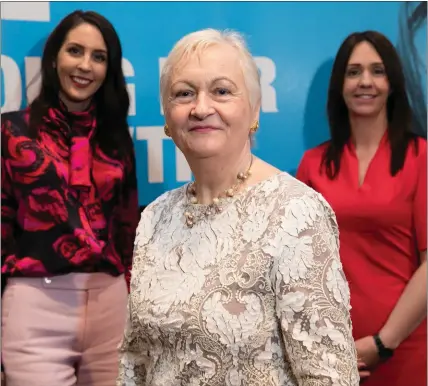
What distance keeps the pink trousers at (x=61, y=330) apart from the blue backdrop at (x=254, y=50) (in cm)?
50

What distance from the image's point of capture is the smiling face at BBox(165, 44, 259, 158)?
4.42 ft

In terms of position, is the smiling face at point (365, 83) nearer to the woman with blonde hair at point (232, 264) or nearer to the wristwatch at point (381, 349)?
the wristwatch at point (381, 349)

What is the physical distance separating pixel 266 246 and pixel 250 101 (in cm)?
34

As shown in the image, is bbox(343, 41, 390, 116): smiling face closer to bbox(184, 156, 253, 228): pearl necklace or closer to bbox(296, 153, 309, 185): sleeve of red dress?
bbox(296, 153, 309, 185): sleeve of red dress

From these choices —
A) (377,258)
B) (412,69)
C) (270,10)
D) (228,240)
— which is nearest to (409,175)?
(377,258)

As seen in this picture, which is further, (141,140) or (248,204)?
(141,140)

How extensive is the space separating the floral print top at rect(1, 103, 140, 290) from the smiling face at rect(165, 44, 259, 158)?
0.82m

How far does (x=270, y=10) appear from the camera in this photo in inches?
98.6

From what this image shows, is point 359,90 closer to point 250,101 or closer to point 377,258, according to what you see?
point 377,258

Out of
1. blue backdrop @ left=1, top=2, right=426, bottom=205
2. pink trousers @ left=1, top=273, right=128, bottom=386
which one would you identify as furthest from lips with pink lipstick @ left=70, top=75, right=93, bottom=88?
pink trousers @ left=1, top=273, right=128, bottom=386

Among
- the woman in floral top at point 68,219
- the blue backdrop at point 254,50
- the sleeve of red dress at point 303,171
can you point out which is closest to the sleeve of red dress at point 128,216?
the woman in floral top at point 68,219

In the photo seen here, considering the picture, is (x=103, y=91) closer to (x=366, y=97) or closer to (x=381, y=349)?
(x=366, y=97)

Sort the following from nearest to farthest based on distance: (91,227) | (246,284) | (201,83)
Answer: (246,284) → (201,83) → (91,227)

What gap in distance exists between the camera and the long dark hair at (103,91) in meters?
2.17
